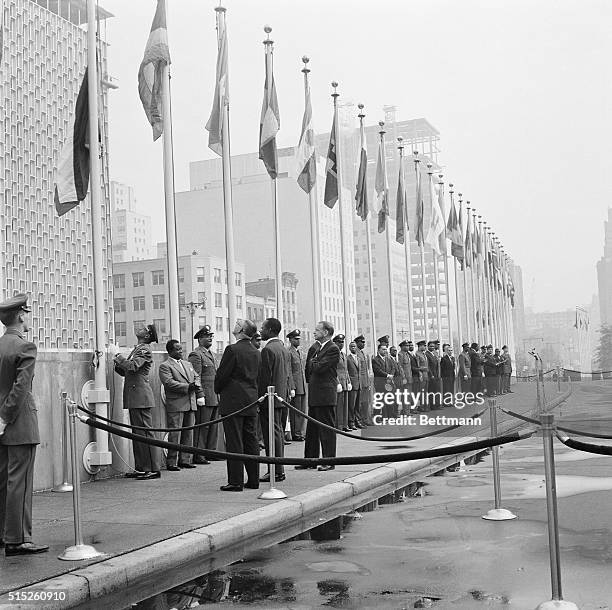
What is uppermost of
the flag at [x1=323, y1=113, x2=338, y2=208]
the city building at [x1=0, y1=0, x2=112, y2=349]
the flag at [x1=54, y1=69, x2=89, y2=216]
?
the city building at [x1=0, y1=0, x2=112, y2=349]

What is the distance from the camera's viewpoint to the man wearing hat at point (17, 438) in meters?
7.32

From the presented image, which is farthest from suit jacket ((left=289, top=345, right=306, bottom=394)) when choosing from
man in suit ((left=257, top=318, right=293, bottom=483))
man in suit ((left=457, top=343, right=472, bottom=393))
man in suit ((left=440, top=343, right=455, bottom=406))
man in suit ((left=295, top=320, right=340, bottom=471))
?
man in suit ((left=457, top=343, right=472, bottom=393))

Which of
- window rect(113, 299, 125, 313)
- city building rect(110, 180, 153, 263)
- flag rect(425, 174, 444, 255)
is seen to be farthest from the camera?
city building rect(110, 180, 153, 263)

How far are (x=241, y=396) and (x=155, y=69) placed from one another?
6.67 metres

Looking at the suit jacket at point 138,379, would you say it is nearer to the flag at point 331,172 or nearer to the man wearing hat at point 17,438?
the man wearing hat at point 17,438

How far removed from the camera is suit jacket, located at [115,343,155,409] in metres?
11.8

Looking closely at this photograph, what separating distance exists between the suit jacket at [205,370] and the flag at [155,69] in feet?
12.7

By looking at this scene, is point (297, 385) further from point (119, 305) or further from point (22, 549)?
point (119, 305)

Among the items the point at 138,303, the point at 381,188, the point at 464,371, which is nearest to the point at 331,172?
the point at 381,188

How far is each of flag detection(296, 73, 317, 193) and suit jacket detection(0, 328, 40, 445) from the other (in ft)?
47.2

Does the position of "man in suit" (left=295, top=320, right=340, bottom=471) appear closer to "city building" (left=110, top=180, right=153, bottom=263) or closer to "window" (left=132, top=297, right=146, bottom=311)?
"window" (left=132, top=297, right=146, bottom=311)

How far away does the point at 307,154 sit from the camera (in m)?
21.6

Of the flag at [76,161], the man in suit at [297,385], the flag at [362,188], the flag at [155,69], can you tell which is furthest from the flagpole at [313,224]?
the flag at [76,161]

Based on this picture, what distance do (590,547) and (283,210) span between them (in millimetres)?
121465
